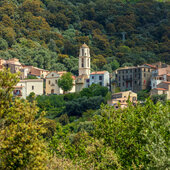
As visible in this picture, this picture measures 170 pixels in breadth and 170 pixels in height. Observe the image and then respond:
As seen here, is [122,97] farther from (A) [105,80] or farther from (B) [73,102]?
(A) [105,80]

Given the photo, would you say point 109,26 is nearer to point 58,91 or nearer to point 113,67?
point 113,67

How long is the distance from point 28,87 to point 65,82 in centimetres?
602

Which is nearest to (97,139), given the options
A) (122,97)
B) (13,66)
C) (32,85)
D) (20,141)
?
(20,141)

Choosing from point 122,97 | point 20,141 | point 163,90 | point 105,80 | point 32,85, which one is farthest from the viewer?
point 32,85

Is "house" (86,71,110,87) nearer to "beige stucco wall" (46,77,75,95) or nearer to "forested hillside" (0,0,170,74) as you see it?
"beige stucco wall" (46,77,75,95)

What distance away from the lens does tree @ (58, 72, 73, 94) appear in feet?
237

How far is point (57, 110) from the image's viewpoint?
67.5m

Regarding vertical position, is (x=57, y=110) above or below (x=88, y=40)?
below

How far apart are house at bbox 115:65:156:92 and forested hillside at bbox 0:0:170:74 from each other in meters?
19.4

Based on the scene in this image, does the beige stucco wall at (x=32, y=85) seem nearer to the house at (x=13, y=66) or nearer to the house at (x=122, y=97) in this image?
the house at (x=13, y=66)

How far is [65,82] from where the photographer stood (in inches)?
2862

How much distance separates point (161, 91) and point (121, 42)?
58.9 metres

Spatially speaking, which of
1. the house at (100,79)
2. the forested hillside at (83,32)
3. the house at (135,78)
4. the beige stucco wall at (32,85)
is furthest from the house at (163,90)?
the forested hillside at (83,32)

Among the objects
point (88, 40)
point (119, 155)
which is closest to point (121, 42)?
point (88, 40)
